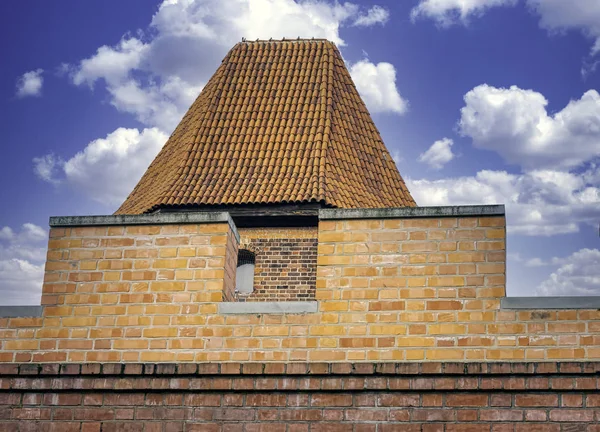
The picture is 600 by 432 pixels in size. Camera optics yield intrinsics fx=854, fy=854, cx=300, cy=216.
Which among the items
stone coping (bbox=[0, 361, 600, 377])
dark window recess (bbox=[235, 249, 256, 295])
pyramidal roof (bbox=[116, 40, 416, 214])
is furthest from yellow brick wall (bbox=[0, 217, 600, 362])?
dark window recess (bbox=[235, 249, 256, 295])

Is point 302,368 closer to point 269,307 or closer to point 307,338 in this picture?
point 307,338

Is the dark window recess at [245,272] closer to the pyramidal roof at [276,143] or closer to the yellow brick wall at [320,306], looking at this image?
the pyramidal roof at [276,143]

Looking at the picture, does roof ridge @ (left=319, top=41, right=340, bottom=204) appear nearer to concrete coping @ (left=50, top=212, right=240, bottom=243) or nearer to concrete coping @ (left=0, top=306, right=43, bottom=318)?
concrete coping @ (left=50, top=212, right=240, bottom=243)

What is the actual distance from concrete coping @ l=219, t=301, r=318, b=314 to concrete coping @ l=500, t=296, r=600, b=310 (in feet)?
4.50

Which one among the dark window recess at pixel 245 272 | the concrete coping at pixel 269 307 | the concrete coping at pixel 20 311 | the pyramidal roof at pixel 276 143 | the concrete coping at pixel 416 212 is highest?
the pyramidal roof at pixel 276 143

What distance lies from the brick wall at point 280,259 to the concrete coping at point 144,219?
371 inches

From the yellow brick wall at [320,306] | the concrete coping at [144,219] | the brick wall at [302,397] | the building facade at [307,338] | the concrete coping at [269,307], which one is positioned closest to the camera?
the brick wall at [302,397]

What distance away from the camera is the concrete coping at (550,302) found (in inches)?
230

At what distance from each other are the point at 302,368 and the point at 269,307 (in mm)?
550

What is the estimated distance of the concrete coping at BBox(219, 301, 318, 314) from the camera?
20.3 ft

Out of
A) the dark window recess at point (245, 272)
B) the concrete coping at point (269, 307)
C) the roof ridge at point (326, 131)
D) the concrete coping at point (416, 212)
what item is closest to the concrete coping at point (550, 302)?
the concrete coping at point (416, 212)

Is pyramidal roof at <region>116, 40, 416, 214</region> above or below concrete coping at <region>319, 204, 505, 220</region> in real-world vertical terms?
above

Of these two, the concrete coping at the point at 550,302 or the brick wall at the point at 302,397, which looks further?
the concrete coping at the point at 550,302

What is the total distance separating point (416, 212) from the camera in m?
6.26
